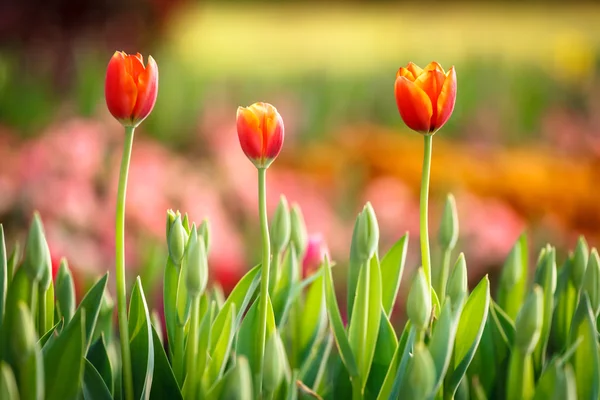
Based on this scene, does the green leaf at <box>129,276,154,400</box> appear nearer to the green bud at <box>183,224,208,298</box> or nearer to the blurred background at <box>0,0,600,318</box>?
the green bud at <box>183,224,208,298</box>

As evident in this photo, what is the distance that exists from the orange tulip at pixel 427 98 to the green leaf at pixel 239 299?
5.0 inches

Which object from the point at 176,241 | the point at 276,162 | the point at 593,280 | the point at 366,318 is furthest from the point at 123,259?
the point at 276,162

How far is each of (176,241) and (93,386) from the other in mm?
A: 90

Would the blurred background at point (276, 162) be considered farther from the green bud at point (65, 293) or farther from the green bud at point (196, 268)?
the green bud at point (196, 268)

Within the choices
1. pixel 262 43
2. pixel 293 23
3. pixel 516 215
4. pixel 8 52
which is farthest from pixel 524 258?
pixel 293 23

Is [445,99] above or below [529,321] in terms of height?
above

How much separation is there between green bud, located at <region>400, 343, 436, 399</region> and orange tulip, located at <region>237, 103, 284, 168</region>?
128 millimetres

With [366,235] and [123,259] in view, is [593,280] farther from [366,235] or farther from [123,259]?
[123,259]

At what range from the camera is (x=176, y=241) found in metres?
0.45

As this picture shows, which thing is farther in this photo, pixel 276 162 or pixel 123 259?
pixel 276 162

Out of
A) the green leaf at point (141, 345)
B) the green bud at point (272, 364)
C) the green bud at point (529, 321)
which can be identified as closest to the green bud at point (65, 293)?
the green leaf at point (141, 345)

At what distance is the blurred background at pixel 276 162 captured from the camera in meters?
1.22

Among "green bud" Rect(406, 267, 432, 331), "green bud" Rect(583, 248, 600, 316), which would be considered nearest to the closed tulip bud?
"green bud" Rect(406, 267, 432, 331)

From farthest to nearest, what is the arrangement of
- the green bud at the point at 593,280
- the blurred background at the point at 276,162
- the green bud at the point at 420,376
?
the blurred background at the point at 276,162 < the green bud at the point at 593,280 < the green bud at the point at 420,376
